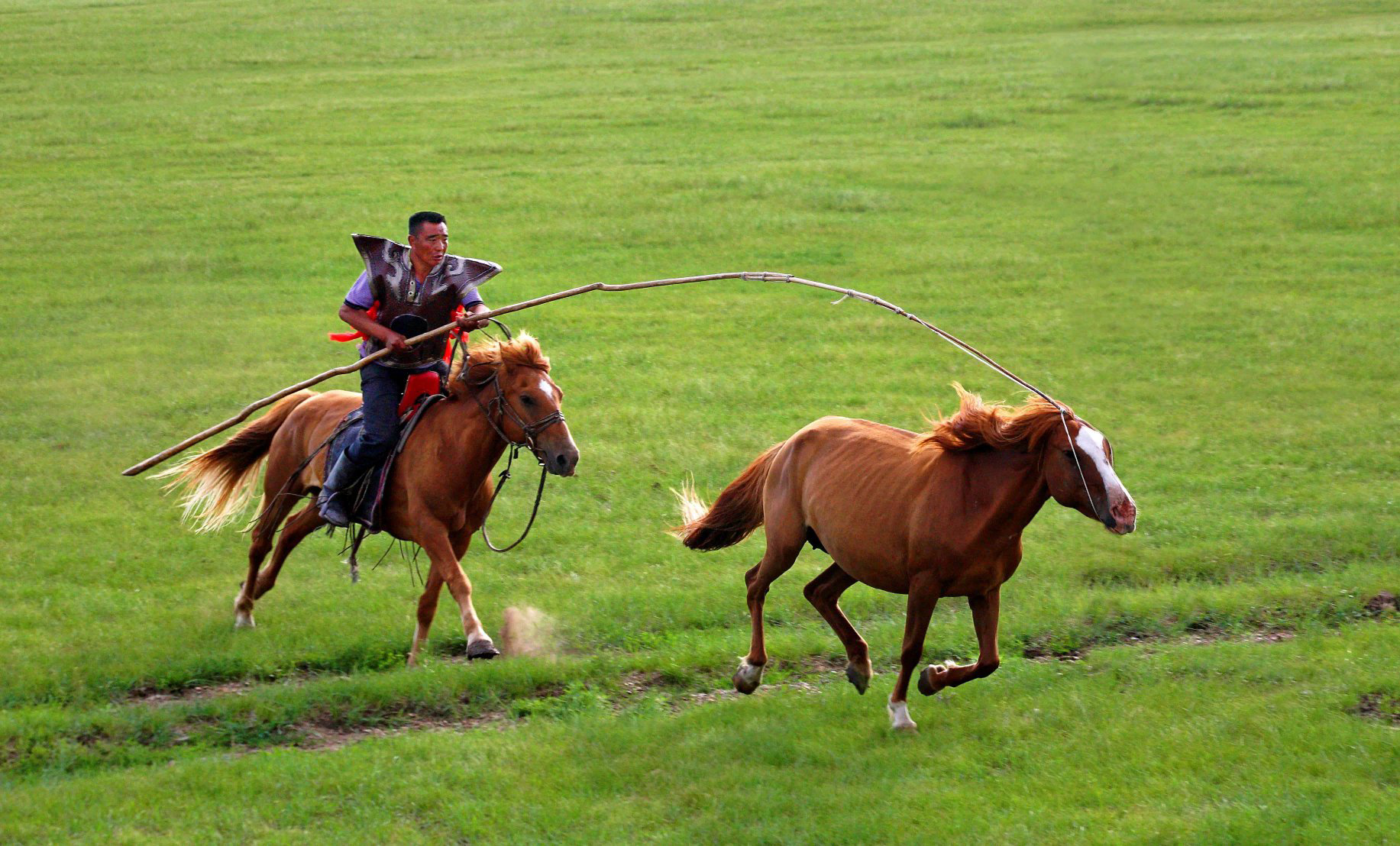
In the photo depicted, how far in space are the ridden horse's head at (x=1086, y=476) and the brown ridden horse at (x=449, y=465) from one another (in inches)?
109

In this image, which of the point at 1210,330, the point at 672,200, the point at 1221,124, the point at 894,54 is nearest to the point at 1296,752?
the point at 1210,330

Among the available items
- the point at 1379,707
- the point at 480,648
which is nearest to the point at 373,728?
the point at 480,648

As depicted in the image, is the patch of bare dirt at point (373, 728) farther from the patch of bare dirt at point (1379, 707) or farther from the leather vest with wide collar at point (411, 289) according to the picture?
the patch of bare dirt at point (1379, 707)

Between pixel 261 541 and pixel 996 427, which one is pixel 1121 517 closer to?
pixel 996 427

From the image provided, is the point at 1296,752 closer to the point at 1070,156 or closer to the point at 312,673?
the point at 312,673

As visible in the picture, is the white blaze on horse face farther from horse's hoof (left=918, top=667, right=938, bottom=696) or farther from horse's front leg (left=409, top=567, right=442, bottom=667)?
horse's front leg (left=409, top=567, right=442, bottom=667)

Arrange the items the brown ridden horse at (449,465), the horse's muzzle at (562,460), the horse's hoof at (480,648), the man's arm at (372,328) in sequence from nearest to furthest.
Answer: the horse's hoof at (480,648), the horse's muzzle at (562,460), the brown ridden horse at (449,465), the man's arm at (372,328)

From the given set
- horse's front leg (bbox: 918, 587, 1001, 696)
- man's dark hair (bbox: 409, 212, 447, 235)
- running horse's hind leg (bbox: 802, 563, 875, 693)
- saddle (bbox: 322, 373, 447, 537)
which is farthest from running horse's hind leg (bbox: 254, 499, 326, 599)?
horse's front leg (bbox: 918, 587, 1001, 696)

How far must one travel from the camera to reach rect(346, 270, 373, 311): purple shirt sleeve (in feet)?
27.7

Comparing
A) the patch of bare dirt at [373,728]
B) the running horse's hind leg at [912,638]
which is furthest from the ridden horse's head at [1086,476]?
the patch of bare dirt at [373,728]

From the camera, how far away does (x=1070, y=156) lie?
24750 millimetres

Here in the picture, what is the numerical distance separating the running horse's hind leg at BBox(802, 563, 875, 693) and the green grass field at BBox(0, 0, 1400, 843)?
185 millimetres

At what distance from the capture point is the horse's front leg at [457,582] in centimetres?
754

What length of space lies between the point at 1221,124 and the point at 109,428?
72.4 feet
